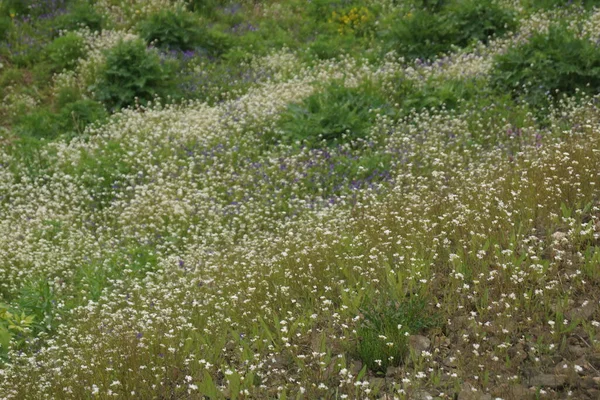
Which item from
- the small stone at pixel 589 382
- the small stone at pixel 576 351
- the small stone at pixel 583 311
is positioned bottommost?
the small stone at pixel 576 351

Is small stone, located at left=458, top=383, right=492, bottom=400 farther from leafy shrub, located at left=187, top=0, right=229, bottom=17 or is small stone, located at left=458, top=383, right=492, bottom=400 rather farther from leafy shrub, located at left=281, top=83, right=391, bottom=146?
leafy shrub, located at left=187, top=0, right=229, bottom=17

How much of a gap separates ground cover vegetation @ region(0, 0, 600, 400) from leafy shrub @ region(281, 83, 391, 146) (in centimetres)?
4

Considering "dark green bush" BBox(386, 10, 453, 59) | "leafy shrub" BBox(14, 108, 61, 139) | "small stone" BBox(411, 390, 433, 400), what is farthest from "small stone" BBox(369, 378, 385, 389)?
"dark green bush" BBox(386, 10, 453, 59)

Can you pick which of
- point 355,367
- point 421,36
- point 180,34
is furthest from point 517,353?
point 180,34

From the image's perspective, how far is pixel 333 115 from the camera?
1081cm

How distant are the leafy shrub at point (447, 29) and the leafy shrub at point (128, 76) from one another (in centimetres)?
526

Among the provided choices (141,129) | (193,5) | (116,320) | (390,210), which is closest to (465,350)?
(390,210)

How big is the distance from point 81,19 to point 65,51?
1.66 metres

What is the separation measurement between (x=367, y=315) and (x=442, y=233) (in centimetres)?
138

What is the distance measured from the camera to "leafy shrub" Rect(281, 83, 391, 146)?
34.8ft

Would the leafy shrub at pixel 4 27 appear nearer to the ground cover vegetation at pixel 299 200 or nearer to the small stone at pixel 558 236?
the ground cover vegetation at pixel 299 200

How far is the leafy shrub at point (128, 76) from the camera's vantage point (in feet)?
44.2

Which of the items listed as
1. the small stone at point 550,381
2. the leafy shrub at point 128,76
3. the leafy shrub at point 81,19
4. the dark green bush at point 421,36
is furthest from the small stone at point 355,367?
the leafy shrub at point 81,19

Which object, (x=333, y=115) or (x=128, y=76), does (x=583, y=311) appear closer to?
(x=333, y=115)
